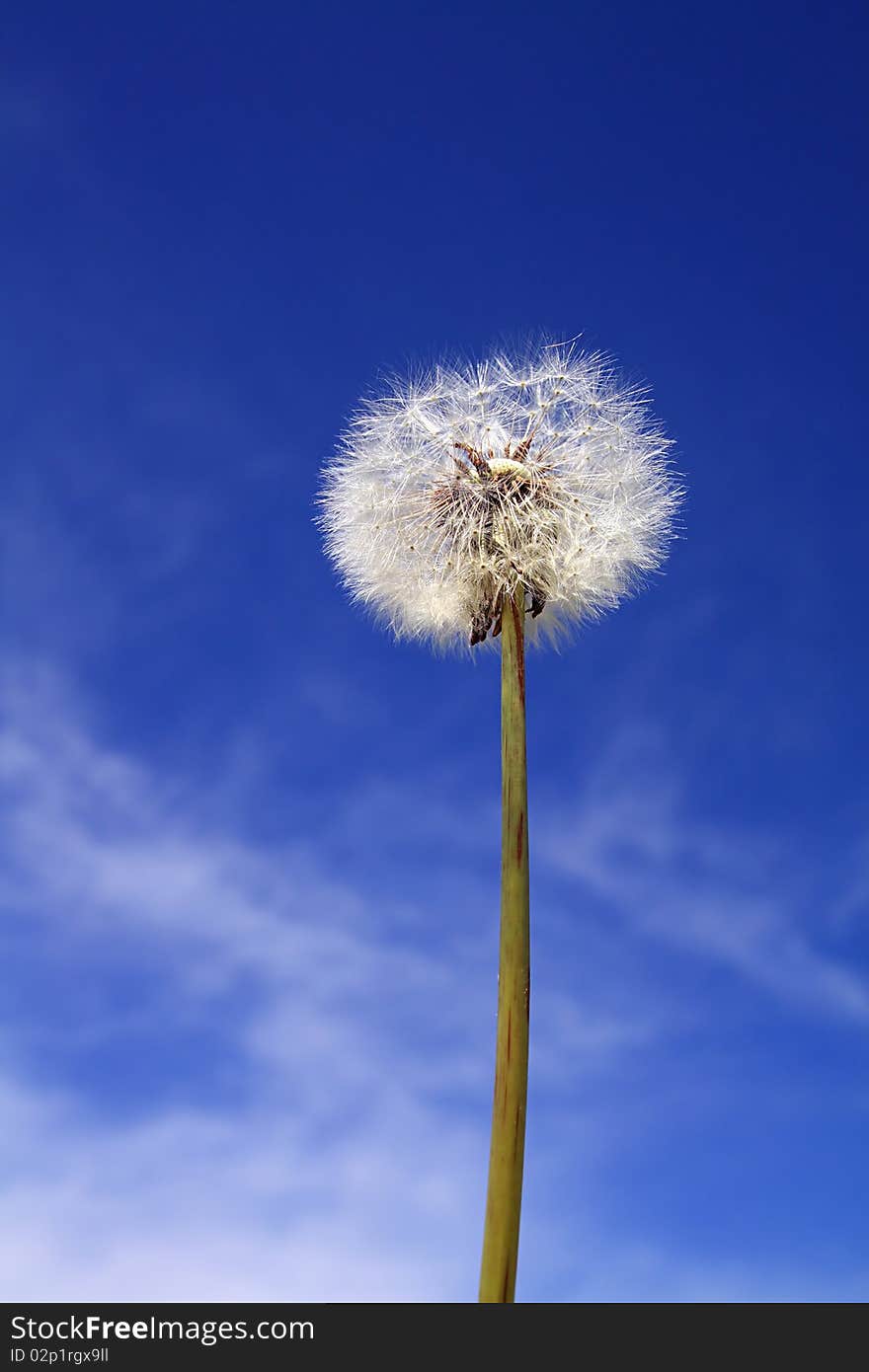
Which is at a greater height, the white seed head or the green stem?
the white seed head

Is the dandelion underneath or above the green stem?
above

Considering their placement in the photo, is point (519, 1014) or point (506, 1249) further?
point (519, 1014)

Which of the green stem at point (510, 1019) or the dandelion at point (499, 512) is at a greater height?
the dandelion at point (499, 512)

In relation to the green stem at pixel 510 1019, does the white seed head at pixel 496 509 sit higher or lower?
higher
